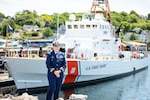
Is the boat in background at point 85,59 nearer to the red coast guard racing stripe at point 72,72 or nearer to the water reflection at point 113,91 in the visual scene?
the red coast guard racing stripe at point 72,72

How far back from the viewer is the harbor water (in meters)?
18.5

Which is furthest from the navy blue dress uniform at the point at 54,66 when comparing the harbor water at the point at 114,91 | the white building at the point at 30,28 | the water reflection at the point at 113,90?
the white building at the point at 30,28

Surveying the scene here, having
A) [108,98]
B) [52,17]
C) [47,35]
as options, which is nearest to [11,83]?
[108,98]

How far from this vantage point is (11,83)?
64.8ft

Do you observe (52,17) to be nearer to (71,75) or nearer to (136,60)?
(136,60)

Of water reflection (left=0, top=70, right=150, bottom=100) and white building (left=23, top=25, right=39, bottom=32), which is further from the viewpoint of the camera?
white building (left=23, top=25, right=39, bottom=32)

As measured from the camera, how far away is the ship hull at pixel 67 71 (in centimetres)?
1828

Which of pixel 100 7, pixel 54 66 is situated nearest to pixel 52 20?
pixel 100 7

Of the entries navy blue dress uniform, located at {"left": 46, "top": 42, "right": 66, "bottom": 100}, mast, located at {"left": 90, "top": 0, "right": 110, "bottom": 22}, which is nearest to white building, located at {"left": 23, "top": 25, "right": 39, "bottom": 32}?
mast, located at {"left": 90, "top": 0, "right": 110, "bottom": 22}

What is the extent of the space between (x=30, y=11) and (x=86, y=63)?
113 metres

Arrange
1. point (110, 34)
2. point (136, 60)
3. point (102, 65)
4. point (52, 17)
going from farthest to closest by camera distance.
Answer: point (52, 17) < point (136, 60) < point (110, 34) < point (102, 65)

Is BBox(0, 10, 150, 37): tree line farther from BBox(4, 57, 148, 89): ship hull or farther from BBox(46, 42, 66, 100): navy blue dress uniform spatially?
BBox(46, 42, 66, 100): navy blue dress uniform

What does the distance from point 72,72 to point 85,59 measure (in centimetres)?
178

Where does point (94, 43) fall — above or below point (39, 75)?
above
